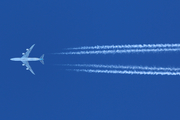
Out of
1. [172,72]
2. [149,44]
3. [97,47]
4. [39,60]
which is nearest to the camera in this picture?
[172,72]

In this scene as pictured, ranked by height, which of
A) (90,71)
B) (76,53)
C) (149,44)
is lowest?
(90,71)

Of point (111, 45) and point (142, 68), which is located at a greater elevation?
point (111, 45)

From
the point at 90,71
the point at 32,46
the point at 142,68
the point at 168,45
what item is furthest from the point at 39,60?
the point at 168,45

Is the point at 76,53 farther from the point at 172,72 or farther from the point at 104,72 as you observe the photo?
the point at 172,72

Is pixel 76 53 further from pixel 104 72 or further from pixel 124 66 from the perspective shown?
pixel 124 66

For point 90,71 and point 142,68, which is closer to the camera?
point 142,68

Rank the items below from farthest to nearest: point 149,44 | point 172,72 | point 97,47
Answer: point 97,47, point 149,44, point 172,72

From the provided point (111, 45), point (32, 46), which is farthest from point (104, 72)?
point (32, 46)

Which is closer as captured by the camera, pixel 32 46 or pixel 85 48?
pixel 85 48

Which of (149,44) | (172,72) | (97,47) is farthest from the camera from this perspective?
(97,47)
